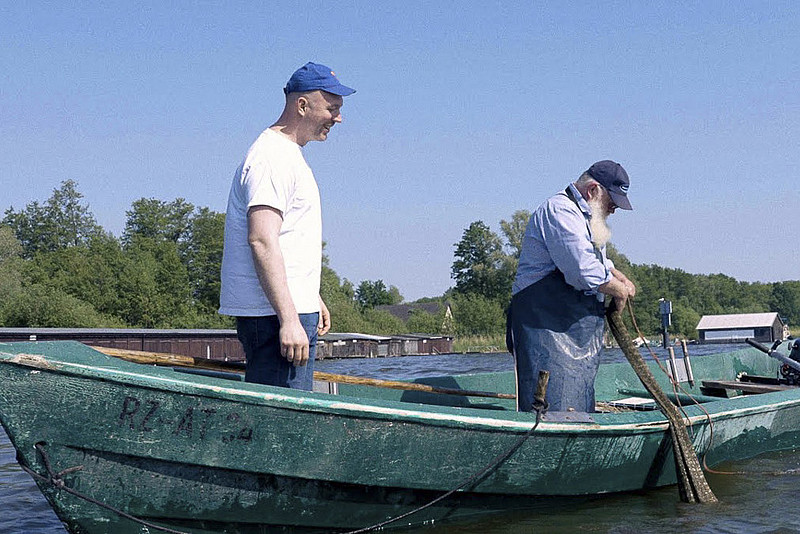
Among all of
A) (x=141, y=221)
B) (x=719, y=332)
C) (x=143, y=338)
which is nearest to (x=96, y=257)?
(x=141, y=221)

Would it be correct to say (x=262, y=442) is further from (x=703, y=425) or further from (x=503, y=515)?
(x=703, y=425)

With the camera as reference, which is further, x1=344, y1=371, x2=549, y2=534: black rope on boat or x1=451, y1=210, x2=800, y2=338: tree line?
x1=451, y1=210, x2=800, y2=338: tree line

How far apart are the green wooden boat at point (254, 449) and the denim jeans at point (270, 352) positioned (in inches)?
6.3

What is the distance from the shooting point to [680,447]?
220 inches

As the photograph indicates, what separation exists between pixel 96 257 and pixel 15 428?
66.7 metres

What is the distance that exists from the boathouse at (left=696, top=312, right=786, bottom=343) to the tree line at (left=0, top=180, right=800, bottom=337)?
485 inches

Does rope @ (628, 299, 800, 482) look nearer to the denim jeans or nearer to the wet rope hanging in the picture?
the wet rope hanging

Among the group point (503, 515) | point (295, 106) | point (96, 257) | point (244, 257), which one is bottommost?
point (503, 515)

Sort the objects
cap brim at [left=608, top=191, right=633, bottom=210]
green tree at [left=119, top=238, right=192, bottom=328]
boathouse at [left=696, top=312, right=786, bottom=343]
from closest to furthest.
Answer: cap brim at [left=608, top=191, right=633, bottom=210] < green tree at [left=119, top=238, right=192, bottom=328] < boathouse at [left=696, top=312, right=786, bottom=343]

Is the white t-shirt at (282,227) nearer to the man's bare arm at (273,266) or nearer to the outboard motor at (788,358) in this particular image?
the man's bare arm at (273,266)

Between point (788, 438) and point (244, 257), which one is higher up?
point (244, 257)

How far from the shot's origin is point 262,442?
4.01 meters

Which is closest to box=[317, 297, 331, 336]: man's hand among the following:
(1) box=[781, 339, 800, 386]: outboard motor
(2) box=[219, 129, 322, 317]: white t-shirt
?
(2) box=[219, 129, 322, 317]: white t-shirt

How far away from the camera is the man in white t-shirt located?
378cm
